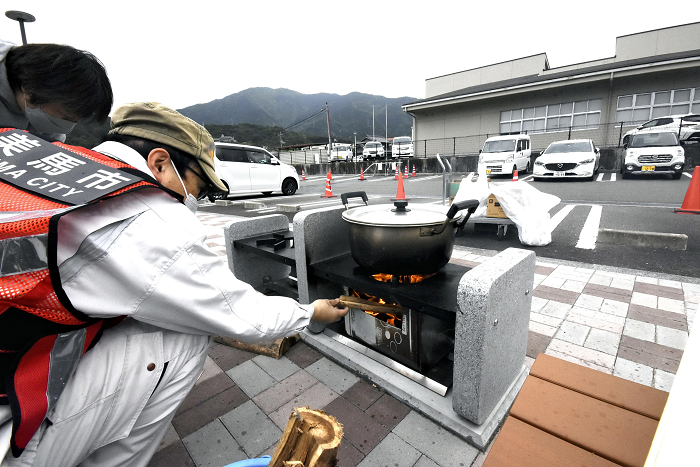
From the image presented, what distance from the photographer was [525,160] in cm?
1464

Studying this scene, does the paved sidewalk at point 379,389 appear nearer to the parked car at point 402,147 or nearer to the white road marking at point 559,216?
the white road marking at point 559,216

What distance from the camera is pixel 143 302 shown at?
100 cm

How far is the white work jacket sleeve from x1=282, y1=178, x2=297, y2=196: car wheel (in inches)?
457

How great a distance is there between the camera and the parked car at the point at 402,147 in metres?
24.6

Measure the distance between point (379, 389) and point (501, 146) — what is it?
14.3 metres

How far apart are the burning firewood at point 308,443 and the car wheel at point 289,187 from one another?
39.1 ft

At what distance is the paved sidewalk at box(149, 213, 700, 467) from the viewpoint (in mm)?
1525

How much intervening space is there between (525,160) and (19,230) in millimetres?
16631

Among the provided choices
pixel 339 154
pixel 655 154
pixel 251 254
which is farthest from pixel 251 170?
pixel 339 154

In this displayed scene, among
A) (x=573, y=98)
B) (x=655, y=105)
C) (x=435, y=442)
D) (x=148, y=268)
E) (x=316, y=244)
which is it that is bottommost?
(x=435, y=442)

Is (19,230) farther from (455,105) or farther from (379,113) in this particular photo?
(379,113)

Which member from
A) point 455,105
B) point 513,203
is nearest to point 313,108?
point 455,105

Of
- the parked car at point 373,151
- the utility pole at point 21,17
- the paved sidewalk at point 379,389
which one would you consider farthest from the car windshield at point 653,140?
the parked car at point 373,151

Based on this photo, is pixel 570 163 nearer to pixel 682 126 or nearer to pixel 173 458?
pixel 682 126
